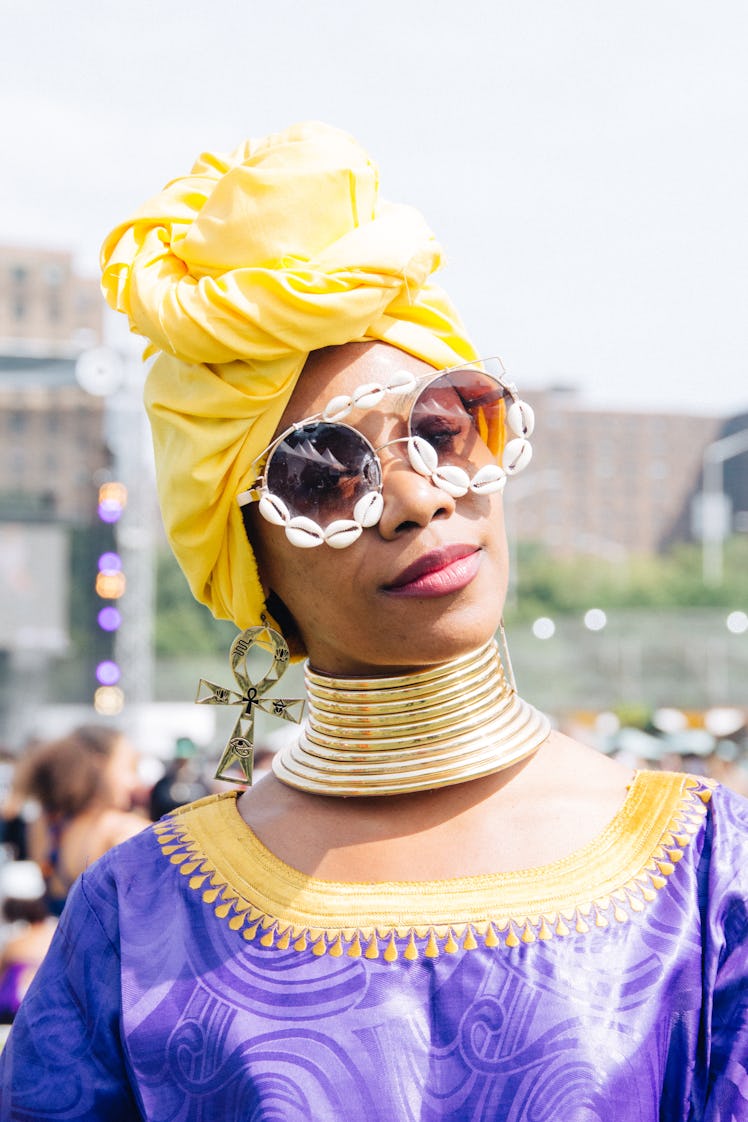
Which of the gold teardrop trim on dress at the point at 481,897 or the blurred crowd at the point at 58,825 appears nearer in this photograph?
the gold teardrop trim on dress at the point at 481,897

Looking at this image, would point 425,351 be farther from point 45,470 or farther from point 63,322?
point 63,322

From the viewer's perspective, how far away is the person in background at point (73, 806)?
5.12m

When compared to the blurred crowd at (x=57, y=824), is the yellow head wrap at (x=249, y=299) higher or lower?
higher

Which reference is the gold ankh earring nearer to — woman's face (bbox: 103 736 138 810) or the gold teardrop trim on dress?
the gold teardrop trim on dress

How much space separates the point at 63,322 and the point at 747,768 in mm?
46815

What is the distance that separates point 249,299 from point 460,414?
0.33m

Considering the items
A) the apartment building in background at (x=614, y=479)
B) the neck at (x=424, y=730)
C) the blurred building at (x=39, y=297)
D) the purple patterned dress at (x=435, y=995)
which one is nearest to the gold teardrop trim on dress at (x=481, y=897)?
the purple patterned dress at (x=435, y=995)

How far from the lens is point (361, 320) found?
68.5 inches

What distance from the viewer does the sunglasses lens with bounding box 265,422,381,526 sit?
1.73 metres

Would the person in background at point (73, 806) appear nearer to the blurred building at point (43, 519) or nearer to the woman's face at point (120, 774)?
the woman's face at point (120, 774)

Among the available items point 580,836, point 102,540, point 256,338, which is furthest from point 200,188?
point 102,540

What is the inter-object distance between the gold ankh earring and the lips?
29cm

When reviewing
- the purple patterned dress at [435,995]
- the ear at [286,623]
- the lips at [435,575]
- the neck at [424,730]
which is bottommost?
the purple patterned dress at [435,995]

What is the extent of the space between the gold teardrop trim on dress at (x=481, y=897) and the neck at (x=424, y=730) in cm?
14
